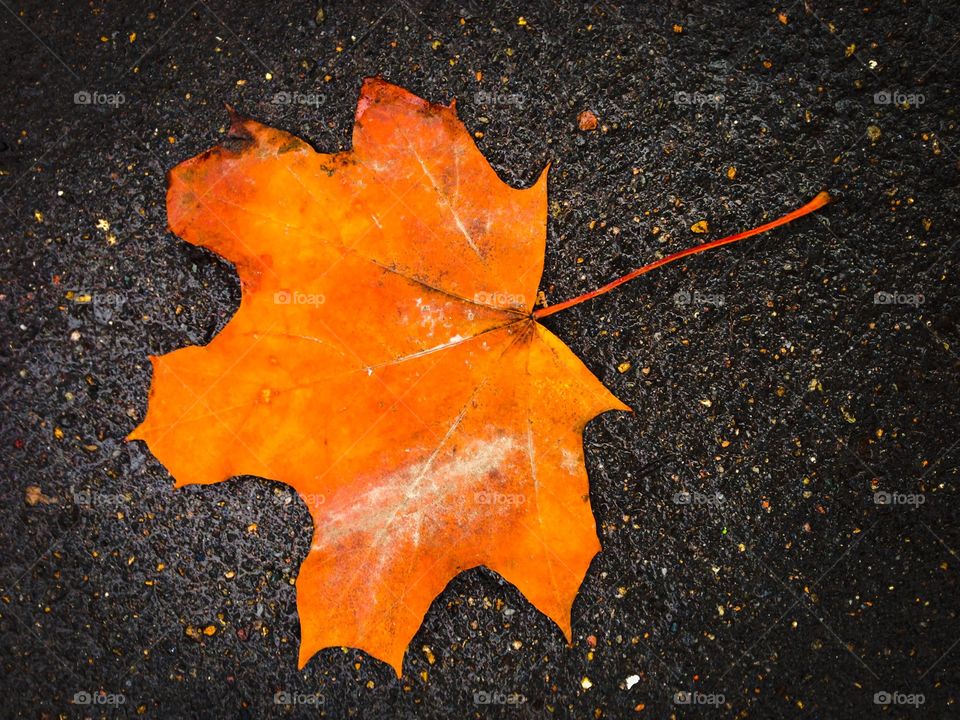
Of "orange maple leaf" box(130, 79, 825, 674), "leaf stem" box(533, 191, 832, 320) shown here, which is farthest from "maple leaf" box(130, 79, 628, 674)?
"leaf stem" box(533, 191, 832, 320)

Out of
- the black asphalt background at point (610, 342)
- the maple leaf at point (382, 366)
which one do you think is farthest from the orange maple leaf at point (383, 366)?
the black asphalt background at point (610, 342)

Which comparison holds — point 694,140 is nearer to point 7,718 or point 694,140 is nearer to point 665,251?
point 665,251

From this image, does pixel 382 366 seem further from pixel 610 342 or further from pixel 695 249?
pixel 695 249

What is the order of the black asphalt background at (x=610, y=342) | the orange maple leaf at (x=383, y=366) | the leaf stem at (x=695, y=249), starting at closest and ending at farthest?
the orange maple leaf at (x=383, y=366), the leaf stem at (x=695, y=249), the black asphalt background at (x=610, y=342)

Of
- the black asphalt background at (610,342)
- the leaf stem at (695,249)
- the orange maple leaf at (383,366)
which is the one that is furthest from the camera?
the black asphalt background at (610,342)

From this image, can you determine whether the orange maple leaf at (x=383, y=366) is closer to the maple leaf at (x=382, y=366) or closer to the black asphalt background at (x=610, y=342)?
the maple leaf at (x=382, y=366)

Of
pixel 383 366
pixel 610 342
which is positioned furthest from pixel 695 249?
pixel 383 366
